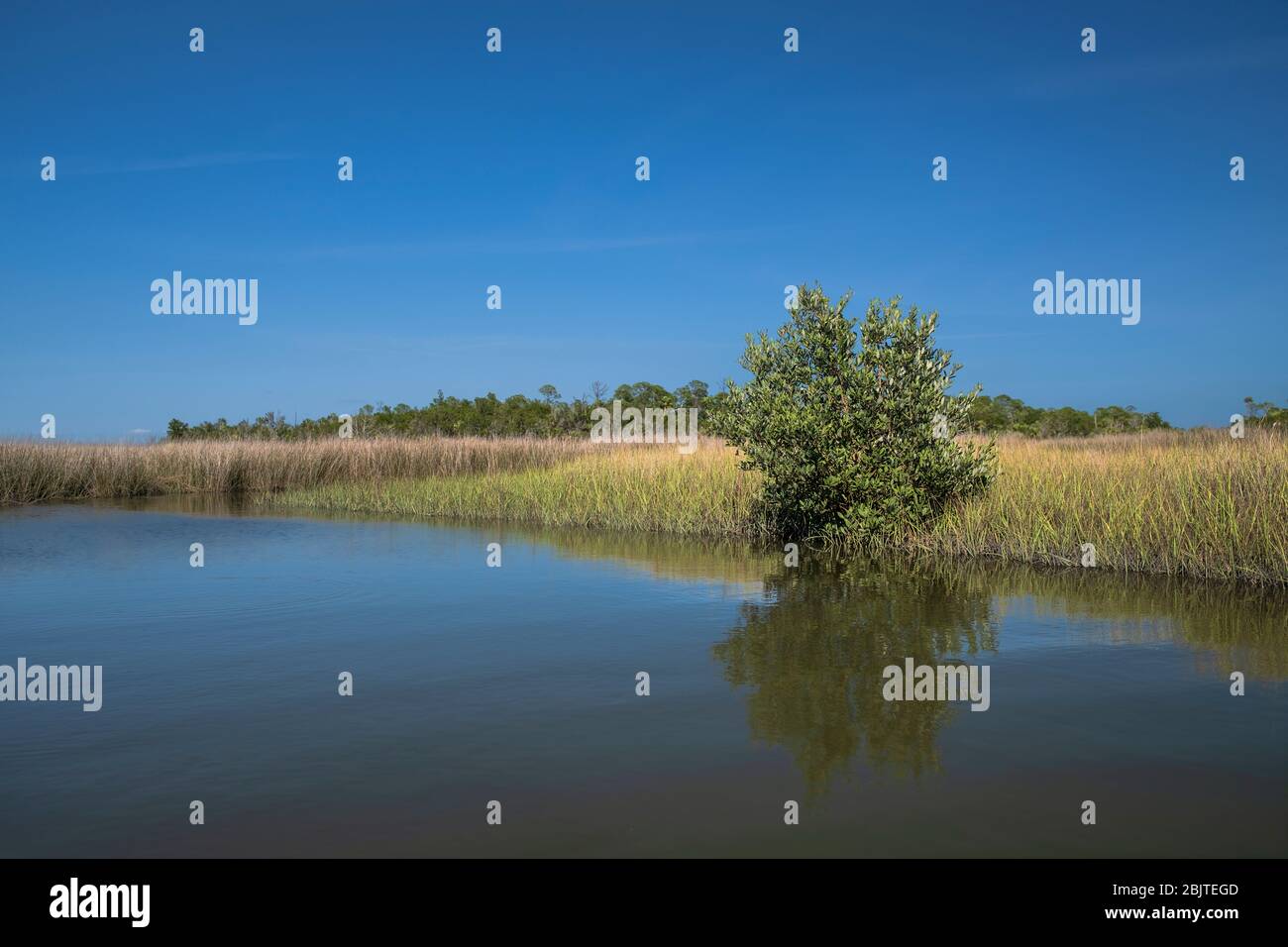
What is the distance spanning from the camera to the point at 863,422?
1318cm

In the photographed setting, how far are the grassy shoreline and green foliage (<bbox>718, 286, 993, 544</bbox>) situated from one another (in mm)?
623

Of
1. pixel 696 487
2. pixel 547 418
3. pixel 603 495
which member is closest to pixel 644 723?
pixel 696 487

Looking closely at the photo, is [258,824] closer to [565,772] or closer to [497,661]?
[565,772]

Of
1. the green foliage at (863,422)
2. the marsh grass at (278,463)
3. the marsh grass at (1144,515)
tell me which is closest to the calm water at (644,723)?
the marsh grass at (1144,515)

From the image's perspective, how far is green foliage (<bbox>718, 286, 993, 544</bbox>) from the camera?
43.5 feet

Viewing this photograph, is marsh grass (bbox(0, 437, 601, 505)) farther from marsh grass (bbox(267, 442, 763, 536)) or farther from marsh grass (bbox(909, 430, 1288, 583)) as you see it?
marsh grass (bbox(909, 430, 1288, 583))

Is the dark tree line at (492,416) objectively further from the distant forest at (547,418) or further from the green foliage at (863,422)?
the green foliage at (863,422)

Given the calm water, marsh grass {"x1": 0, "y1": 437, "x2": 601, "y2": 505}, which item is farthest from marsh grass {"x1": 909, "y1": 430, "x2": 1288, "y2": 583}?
marsh grass {"x1": 0, "y1": 437, "x2": 601, "y2": 505}

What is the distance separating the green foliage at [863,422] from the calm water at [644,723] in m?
2.56

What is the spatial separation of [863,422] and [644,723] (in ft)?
27.4

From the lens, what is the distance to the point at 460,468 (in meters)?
27.5

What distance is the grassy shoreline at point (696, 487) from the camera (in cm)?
1115
